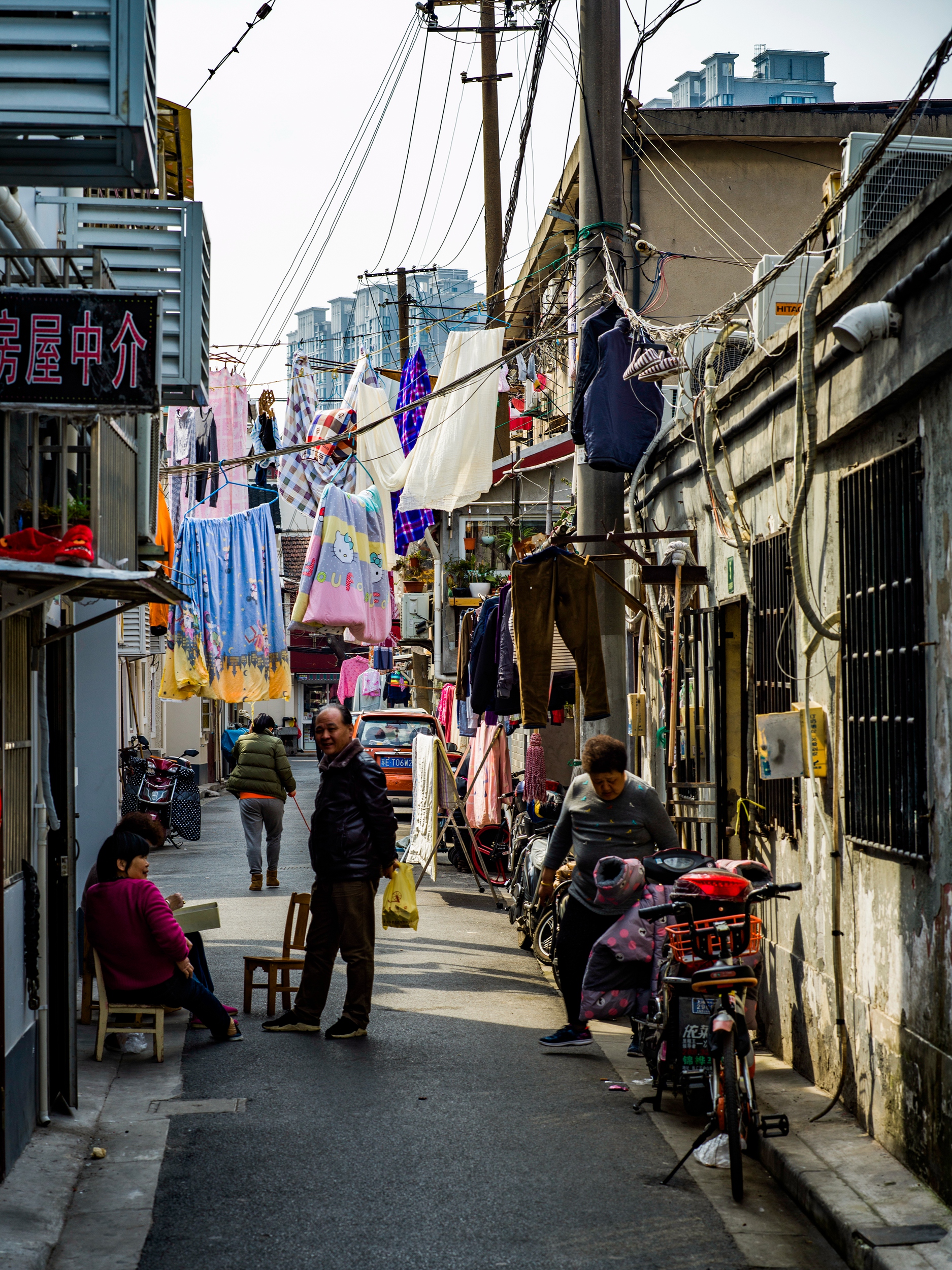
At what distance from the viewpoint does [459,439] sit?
17562 millimetres

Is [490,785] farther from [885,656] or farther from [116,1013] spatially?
[885,656]

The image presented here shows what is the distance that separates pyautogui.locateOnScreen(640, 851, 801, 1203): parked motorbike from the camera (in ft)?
18.9

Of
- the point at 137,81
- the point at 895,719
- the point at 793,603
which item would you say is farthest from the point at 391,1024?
the point at 137,81

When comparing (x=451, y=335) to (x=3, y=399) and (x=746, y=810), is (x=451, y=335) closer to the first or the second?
(x=746, y=810)

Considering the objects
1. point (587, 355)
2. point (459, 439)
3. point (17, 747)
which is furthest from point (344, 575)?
point (17, 747)

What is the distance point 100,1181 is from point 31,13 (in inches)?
196

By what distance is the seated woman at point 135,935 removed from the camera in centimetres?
805

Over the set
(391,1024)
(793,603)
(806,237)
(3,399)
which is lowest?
(391,1024)

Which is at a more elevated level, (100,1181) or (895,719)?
(895,719)

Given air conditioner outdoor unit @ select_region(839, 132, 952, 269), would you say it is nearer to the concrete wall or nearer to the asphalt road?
the concrete wall

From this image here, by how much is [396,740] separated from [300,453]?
240 inches

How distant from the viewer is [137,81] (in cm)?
488

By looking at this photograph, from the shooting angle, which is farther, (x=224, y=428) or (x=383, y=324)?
Result: (x=383, y=324)

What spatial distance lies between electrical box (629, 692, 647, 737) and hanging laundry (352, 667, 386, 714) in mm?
33956
